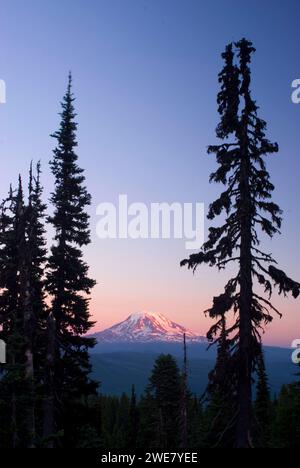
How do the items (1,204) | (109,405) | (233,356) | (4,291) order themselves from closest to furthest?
(233,356)
(1,204)
(4,291)
(109,405)

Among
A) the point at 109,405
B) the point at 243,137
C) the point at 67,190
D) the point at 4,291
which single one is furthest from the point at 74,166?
the point at 109,405

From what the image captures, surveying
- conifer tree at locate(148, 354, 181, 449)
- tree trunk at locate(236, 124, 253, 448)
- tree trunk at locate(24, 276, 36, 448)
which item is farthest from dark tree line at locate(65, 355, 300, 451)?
tree trunk at locate(236, 124, 253, 448)

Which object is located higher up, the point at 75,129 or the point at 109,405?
the point at 75,129

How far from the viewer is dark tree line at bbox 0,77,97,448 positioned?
20.7m

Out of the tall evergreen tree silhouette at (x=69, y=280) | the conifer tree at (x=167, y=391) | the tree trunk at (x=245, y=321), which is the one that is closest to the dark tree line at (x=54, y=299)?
the tall evergreen tree silhouette at (x=69, y=280)

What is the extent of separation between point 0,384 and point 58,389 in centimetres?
405

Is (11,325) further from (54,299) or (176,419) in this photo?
(176,419)

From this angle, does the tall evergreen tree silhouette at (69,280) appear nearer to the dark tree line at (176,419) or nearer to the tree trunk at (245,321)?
the dark tree line at (176,419)

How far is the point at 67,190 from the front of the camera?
974 inches

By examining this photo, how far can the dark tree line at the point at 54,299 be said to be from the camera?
20.7 m

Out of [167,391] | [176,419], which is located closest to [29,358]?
[176,419]

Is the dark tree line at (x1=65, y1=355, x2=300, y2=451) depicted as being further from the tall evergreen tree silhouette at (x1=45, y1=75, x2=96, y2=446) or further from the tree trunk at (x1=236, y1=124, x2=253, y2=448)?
the tree trunk at (x1=236, y1=124, x2=253, y2=448)

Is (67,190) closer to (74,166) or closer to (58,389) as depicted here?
(74,166)
